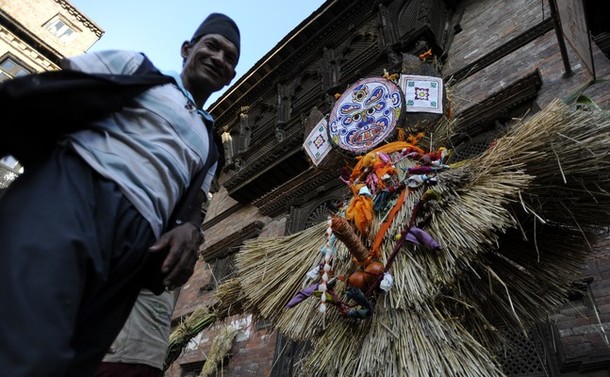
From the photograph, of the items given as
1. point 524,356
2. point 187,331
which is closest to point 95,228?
point 524,356

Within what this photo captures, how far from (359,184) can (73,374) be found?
1972 mm

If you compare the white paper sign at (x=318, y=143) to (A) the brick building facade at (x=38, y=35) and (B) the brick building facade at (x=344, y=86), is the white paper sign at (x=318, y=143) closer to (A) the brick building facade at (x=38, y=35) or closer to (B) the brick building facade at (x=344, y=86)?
(B) the brick building facade at (x=344, y=86)

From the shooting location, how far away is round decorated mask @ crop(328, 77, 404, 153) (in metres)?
2.84

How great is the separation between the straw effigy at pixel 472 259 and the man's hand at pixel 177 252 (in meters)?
0.98

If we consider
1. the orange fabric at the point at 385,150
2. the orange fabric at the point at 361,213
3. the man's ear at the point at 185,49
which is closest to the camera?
the man's ear at the point at 185,49

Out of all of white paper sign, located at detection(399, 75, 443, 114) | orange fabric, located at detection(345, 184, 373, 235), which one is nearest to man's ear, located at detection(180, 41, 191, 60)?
orange fabric, located at detection(345, 184, 373, 235)

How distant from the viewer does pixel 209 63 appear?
64.8 inches

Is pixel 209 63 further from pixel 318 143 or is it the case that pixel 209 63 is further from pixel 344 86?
pixel 344 86

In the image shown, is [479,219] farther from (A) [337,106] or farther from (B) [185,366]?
(B) [185,366]

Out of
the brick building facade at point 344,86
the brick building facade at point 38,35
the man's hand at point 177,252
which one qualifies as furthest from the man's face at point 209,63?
the brick building facade at point 38,35

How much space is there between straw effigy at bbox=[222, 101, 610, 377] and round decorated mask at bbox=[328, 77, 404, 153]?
40 centimetres

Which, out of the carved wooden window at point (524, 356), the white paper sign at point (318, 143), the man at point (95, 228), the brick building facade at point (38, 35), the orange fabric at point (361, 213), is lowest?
the carved wooden window at point (524, 356)

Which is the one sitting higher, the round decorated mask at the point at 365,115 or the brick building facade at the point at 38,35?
the brick building facade at the point at 38,35

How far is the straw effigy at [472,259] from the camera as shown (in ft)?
5.89
